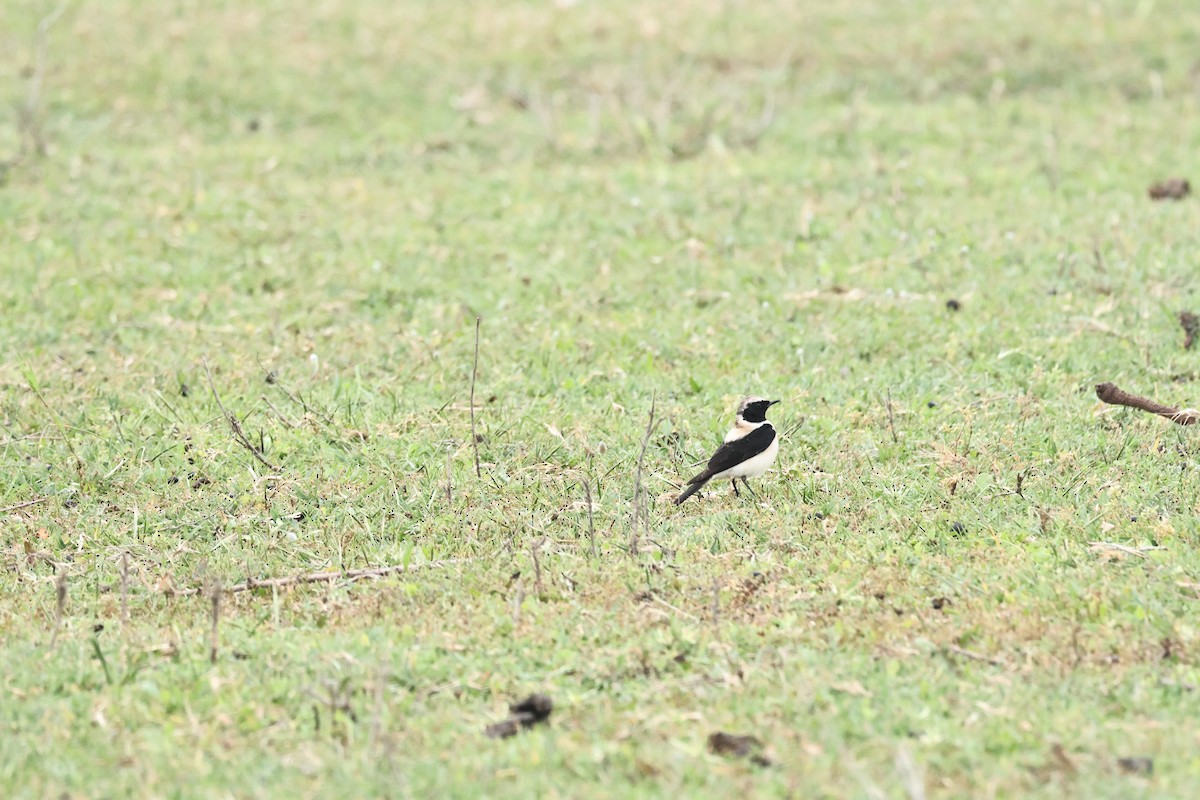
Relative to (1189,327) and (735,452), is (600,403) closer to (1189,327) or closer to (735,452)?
(735,452)

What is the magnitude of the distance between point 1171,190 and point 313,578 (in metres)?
7.47

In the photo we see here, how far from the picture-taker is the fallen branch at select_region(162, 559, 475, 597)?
230 inches

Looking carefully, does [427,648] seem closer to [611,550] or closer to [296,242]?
[611,550]

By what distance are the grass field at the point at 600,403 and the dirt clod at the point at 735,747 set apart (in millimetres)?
32

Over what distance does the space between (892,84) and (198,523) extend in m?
9.48

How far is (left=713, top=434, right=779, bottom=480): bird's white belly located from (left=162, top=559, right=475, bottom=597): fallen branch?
1196 millimetres

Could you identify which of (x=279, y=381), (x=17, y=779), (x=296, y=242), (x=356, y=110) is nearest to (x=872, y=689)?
(x=17, y=779)

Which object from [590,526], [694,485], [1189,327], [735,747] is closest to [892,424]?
[694,485]

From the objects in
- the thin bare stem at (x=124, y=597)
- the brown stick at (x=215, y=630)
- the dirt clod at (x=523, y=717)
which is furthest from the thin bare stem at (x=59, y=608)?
the dirt clod at (x=523, y=717)

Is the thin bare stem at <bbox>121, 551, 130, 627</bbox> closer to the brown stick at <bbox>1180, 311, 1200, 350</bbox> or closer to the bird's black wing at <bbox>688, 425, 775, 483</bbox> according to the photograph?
the bird's black wing at <bbox>688, 425, 775, 483</bbox>

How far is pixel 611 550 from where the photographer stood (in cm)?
602

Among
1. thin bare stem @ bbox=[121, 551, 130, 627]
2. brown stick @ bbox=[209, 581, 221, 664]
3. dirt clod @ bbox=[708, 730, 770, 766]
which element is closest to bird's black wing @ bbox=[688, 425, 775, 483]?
dirt clod @ bbox=[708, 730, 770, 766]

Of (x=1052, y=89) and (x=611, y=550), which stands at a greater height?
(x=1052, y=89)

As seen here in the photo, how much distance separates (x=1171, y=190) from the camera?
1072cm
